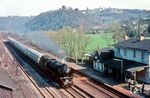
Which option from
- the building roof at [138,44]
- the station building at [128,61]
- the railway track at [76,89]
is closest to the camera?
the railway track at [76,89]

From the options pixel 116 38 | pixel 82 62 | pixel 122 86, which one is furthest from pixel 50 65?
pixel 116 38

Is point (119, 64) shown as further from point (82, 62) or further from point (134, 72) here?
point (82, 62)

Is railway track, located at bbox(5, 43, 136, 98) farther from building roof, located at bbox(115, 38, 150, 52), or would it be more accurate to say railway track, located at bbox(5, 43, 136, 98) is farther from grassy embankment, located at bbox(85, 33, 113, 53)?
grassy embankment, located at bbox(85, 33, 113, 53)

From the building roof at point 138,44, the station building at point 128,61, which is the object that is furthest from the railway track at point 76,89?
the building roof at point 138,44

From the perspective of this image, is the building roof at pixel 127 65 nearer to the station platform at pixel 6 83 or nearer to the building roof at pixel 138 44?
the building roof at pixel 138 44

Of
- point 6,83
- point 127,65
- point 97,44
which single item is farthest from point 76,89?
point 97,44

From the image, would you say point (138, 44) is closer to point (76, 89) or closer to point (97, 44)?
point (76, 89)

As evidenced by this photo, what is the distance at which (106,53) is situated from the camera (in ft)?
188

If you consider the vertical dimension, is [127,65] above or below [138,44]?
below

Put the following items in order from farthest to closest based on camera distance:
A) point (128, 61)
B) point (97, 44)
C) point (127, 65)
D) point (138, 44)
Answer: point (97, 44) < point (128, 61) < point (138, 44) < point (127, 65)

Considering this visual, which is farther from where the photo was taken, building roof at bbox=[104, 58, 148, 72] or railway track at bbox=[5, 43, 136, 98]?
building roof at bbox=[104, 58, 148, 72]

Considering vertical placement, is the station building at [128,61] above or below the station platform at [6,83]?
below

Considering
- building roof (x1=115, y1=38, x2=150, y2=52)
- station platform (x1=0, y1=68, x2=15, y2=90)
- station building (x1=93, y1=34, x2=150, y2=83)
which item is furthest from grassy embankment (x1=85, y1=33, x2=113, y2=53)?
station platform (x1=0, y1=68, x2=15, y2=90)

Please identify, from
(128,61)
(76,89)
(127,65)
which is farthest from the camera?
(128,61)
